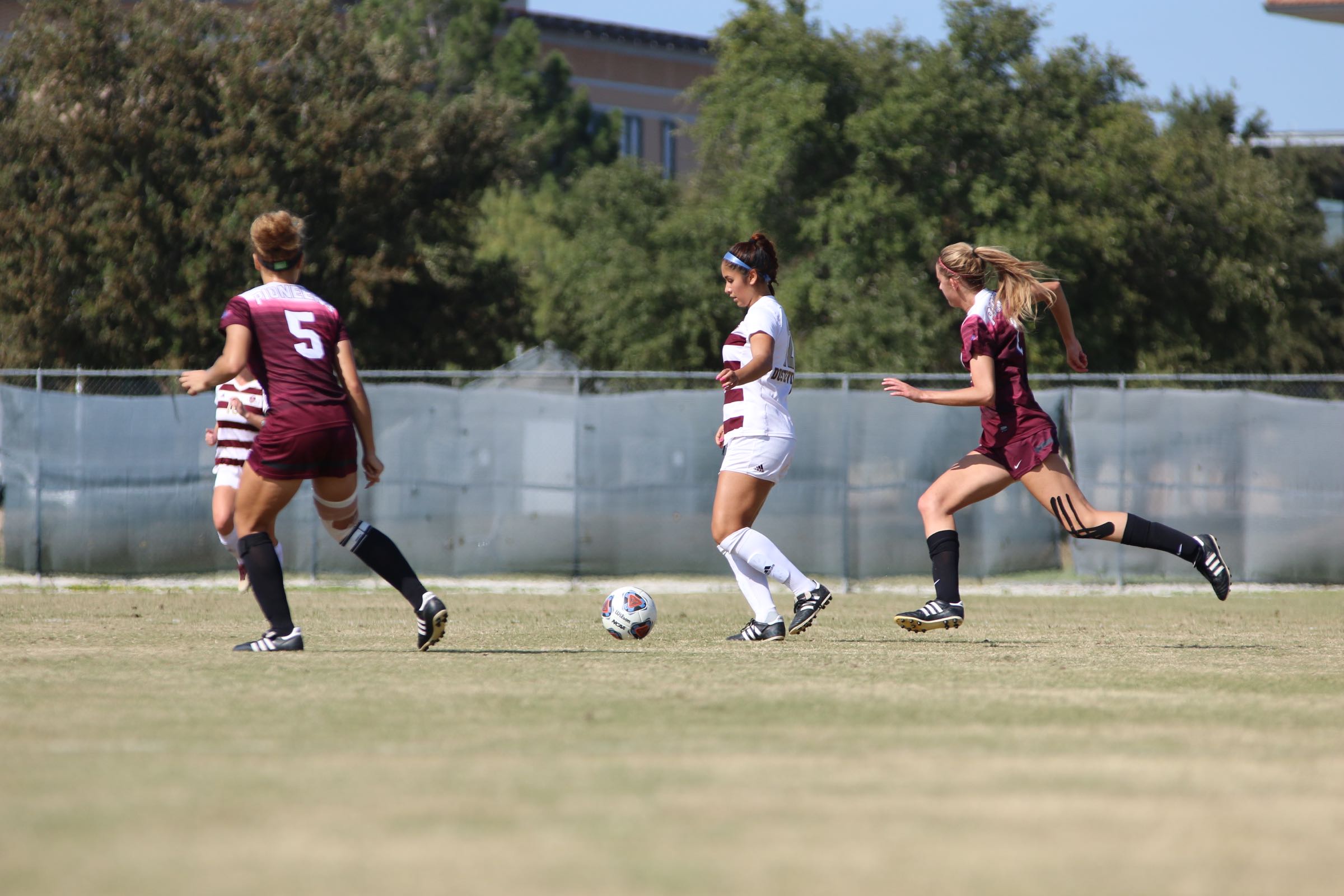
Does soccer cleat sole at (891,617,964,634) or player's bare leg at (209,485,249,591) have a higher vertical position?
player's bare leg at (209,485,249,591)

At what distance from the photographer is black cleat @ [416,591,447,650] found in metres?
7.08

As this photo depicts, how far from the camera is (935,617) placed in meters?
7.87

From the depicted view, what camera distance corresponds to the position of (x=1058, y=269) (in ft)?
97.0

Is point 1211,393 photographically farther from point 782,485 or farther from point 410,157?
point 410,157

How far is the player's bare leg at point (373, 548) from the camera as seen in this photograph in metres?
7.04

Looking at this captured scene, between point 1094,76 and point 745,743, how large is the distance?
99.6 feet

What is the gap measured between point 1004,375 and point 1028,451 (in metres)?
0.40

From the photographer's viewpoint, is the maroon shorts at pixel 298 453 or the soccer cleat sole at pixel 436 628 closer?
the maroon shorts at pixel 298 453

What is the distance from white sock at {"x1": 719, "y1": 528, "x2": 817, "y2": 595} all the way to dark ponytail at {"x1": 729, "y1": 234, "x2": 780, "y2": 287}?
4.27ft

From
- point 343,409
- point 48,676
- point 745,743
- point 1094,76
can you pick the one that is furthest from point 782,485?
point 1094,76

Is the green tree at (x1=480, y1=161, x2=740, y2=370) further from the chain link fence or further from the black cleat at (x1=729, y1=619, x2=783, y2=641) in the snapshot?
the black cleat at (x1=729, y1=619, x2=783, y2=641)

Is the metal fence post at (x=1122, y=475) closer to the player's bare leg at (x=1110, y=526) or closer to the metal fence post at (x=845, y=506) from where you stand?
the metal fence post at (x=845, y=506)

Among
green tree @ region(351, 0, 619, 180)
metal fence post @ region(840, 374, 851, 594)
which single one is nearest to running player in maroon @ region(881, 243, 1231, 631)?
metal fence post @ region(840, 374, 851, 594)

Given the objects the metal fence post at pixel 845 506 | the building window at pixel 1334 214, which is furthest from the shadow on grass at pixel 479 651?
the building window at pixel 1334 214
